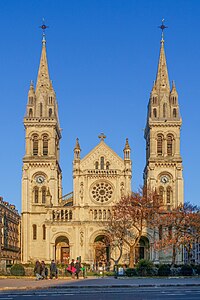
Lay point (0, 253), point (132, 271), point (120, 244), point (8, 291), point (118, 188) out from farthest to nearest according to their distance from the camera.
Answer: point (0, 253)
point (118, 188)
point (120, 244)
point (132, 271)
point (8, 291)

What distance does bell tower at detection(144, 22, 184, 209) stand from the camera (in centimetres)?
10181

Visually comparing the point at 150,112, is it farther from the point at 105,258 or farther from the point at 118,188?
the point at 105,258

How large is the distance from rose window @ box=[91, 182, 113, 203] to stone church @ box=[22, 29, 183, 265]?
2 centimetres

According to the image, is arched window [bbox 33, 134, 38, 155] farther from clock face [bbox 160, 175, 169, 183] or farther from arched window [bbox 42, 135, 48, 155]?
clock face [bbox 160, 175, 169, 183]

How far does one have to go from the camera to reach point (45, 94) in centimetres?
10656

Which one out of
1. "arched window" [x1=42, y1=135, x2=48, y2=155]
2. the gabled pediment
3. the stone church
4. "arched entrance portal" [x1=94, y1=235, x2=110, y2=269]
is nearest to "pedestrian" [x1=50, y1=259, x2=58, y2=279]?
the stone church

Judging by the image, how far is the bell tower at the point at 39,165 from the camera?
101 m

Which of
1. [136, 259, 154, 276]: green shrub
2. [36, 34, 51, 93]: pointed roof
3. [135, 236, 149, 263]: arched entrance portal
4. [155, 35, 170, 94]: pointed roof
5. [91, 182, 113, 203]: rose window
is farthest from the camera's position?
[36, 34, 51, 93]: pointed roof

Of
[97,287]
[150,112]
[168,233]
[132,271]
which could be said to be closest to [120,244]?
[168,233]

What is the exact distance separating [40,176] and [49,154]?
13.2ft

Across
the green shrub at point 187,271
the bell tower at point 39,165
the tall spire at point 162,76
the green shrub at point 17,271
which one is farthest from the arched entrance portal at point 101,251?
the green shrub at point 187,271

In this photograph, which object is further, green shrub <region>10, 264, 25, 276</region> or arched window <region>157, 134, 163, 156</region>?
arched window <region>157, 134, 163, 156</region>

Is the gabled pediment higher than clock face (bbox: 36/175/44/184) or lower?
higher

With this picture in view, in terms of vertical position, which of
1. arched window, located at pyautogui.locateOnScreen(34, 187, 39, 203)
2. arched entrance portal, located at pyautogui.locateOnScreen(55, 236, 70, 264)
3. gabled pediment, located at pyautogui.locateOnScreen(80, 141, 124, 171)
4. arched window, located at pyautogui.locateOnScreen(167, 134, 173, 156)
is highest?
arched window, located at pyautogui.locateOnScreen(167, 134, 173, 156)
